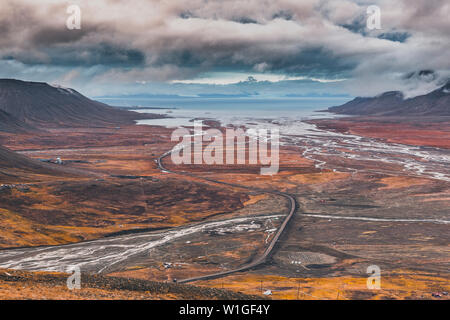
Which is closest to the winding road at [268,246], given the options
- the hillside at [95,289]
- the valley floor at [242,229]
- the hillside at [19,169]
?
the valley floor at [242,229]

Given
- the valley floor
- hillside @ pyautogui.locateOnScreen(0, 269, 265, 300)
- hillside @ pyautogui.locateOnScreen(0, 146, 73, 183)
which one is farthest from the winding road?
hillside @ pyautogui.locateOnScreen(0, 146, 73, 183)

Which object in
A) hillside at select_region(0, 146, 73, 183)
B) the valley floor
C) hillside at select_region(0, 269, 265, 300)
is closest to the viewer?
hillside at select_region(0, 269, 265, 300)

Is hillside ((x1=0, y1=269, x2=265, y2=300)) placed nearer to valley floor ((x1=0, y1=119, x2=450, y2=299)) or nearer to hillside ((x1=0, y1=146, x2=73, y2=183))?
valley floor ((x1=0, y1=119, x2=450, y2=299))

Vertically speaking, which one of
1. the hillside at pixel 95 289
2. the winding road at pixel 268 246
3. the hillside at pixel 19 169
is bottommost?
the winding road at pixel 268 246

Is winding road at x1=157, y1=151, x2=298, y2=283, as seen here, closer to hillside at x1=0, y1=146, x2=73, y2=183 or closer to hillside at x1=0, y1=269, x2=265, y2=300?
hillside at x1=0, y1=269, x2=265, y2=300

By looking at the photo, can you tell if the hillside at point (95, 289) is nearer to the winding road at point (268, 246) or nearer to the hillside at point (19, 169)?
the winding road at point (268, 246)

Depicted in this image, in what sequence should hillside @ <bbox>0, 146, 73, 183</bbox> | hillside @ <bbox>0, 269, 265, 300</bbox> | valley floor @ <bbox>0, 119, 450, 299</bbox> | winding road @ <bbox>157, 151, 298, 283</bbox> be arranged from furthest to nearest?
1. hillside @ <bbox>0, 146, 73, 183</bbox>
2. winding road @ <bbox>157, 151, 298, 283</bbox>
3. valley floor @ <bbox>0, 119, 450, 299</bbox>
4. hillside @ <bbox>0, 269, 265, 300</bbox>

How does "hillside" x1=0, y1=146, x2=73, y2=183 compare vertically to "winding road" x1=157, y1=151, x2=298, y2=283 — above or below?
above

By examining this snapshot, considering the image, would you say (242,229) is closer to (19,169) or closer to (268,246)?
(268,246)

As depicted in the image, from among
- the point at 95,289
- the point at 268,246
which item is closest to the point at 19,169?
the point at 268,246

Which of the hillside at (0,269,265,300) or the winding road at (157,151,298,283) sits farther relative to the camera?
the winding road at (157,151,298,283)

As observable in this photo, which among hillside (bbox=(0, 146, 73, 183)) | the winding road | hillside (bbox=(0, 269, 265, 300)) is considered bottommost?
the winding road
